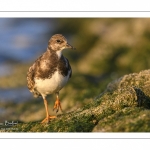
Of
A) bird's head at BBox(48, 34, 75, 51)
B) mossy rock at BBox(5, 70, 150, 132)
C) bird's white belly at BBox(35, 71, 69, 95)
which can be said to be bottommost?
mossy rock at BBox(5, 70, 150, 132)

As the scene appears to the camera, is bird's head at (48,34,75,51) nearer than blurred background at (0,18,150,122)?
Yes

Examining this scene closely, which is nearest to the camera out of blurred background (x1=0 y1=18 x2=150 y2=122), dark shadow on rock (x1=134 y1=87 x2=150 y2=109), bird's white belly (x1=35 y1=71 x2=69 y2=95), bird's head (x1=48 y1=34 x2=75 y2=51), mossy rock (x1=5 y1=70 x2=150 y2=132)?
mossy rock (x1=5 y1=70 x2=150 y2=132)

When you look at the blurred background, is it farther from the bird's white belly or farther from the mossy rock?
the mossy rock

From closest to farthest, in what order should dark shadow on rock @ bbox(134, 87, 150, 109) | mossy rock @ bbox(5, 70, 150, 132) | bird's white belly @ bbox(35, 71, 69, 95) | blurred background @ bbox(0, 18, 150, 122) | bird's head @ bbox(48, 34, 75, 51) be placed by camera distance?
mossy rock @ bbox(5, 70, 150, 132) → dark shadow on rock @ bbox(134, 87, 150, 109) → bird's white belly @ bbox(35, 71, 69, 95) → bird's head @ bbox(48, 34, 75, 51) → blurred background @ bbox(0, 18, 150, 122)

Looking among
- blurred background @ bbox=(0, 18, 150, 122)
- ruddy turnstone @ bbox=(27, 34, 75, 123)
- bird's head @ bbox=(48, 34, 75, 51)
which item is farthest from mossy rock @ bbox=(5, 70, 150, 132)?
blurred background @ bbox=(0, 18, 150, 122)

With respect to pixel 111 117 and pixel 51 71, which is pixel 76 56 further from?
pixel 111 117

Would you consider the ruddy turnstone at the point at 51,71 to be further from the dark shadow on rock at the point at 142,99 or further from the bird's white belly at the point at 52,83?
the dark shadow on rock at the point at 142,99

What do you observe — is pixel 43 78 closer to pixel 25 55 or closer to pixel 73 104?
pixel 73 104
